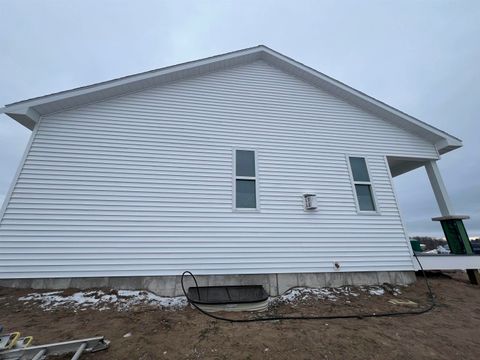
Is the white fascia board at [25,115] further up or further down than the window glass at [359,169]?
further up

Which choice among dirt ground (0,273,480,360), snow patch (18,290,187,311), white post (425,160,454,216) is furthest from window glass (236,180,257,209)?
white post (425,160,454,216)

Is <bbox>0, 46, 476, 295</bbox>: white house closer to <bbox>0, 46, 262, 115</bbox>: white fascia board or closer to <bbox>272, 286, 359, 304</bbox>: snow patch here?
<bbox>0, 46, 262, 115</bbox>: white fascia board

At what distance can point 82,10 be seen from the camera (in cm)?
852

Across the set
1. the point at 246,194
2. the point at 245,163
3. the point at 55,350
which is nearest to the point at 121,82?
the point at 245,163

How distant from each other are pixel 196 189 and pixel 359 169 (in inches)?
192

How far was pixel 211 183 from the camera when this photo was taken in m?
5.07

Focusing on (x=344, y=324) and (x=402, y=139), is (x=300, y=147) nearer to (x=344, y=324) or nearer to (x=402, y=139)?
(x=402, y=139)

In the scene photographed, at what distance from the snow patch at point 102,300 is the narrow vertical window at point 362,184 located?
5.32 m

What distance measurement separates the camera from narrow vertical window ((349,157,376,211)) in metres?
5.70

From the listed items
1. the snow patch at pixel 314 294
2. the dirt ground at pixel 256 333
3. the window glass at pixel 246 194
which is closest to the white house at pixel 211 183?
the window glass at pixel 246 194

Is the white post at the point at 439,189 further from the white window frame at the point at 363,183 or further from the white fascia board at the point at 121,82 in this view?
the white fascia board at the point at 121,82

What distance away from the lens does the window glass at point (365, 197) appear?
5.68m

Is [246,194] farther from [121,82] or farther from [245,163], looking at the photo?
[121,82]

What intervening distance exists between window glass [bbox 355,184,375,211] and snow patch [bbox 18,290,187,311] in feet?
17.2
